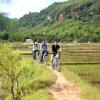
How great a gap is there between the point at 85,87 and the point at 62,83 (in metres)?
2.46

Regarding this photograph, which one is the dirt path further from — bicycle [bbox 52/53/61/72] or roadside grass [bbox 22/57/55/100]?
bicycle [bbox 52/53/61/72]

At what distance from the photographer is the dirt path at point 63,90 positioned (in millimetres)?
16805

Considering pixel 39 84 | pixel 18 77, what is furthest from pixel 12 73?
pixel 39 84

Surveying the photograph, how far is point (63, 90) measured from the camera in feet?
60.4

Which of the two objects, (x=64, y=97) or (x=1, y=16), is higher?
(x=1, y=16)

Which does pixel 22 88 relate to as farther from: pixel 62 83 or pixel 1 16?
pixel 1 16

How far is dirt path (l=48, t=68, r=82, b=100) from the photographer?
Answer: 662 inches

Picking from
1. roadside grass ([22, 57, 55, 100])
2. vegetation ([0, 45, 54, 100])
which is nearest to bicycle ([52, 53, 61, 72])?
roadside grass ([22, 57, 55, 100])

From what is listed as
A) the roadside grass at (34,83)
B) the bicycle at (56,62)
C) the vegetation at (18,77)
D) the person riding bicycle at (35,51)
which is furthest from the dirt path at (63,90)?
the person riding bicycle at (35,51)

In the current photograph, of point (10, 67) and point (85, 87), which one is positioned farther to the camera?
point (10, 67)

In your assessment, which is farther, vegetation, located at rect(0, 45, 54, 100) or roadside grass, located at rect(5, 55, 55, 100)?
vegetation, located at rect(0, 45, 54, 100)

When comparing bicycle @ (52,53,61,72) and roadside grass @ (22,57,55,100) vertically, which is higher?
bicycle @ (52,53,61,72)

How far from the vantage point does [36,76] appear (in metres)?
21.6

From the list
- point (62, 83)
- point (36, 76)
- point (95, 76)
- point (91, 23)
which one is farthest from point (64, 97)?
point (91, 23)
